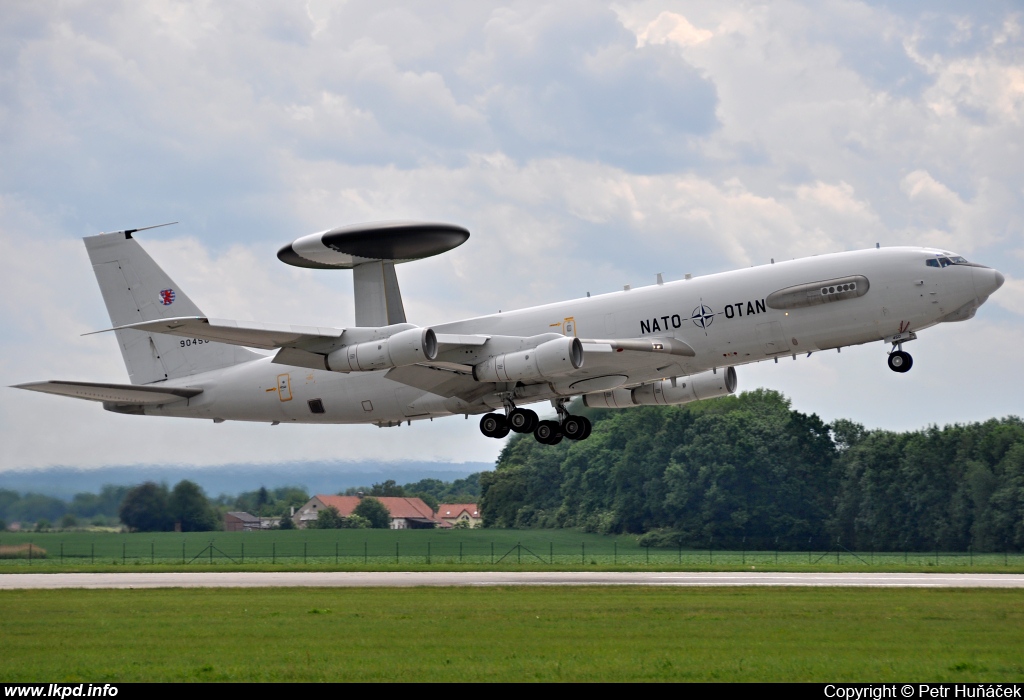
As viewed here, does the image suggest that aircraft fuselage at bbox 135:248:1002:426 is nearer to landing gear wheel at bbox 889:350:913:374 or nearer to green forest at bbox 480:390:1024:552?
landing gear wheel at bbox 889:350:913:374

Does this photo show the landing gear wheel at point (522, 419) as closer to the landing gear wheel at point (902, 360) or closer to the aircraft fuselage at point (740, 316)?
the aircraft fuselage at point (740, 316)

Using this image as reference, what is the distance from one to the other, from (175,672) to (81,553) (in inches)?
1445

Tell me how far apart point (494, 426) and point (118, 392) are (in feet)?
42.9

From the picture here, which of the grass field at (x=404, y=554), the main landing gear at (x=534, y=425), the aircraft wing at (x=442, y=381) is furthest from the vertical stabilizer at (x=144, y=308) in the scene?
the grass field at (x=404, y=554)

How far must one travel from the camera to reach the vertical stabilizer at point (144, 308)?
41.8m

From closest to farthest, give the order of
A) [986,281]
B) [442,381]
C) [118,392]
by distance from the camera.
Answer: [986,281]
[442,381]
[118,392]

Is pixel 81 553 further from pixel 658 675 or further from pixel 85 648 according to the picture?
pixel 658 675

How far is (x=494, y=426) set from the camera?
3866cm

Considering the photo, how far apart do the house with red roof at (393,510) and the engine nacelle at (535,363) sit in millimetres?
25534

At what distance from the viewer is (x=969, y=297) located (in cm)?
3219

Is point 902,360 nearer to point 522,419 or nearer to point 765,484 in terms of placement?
point 522,419

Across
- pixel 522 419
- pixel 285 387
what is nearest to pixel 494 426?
pixel 522 419

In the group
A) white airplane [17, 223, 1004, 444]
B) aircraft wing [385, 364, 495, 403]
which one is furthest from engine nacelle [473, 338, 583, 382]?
aircraft wing [385, 364, 495, 403]

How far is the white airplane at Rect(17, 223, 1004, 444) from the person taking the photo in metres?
32.8
